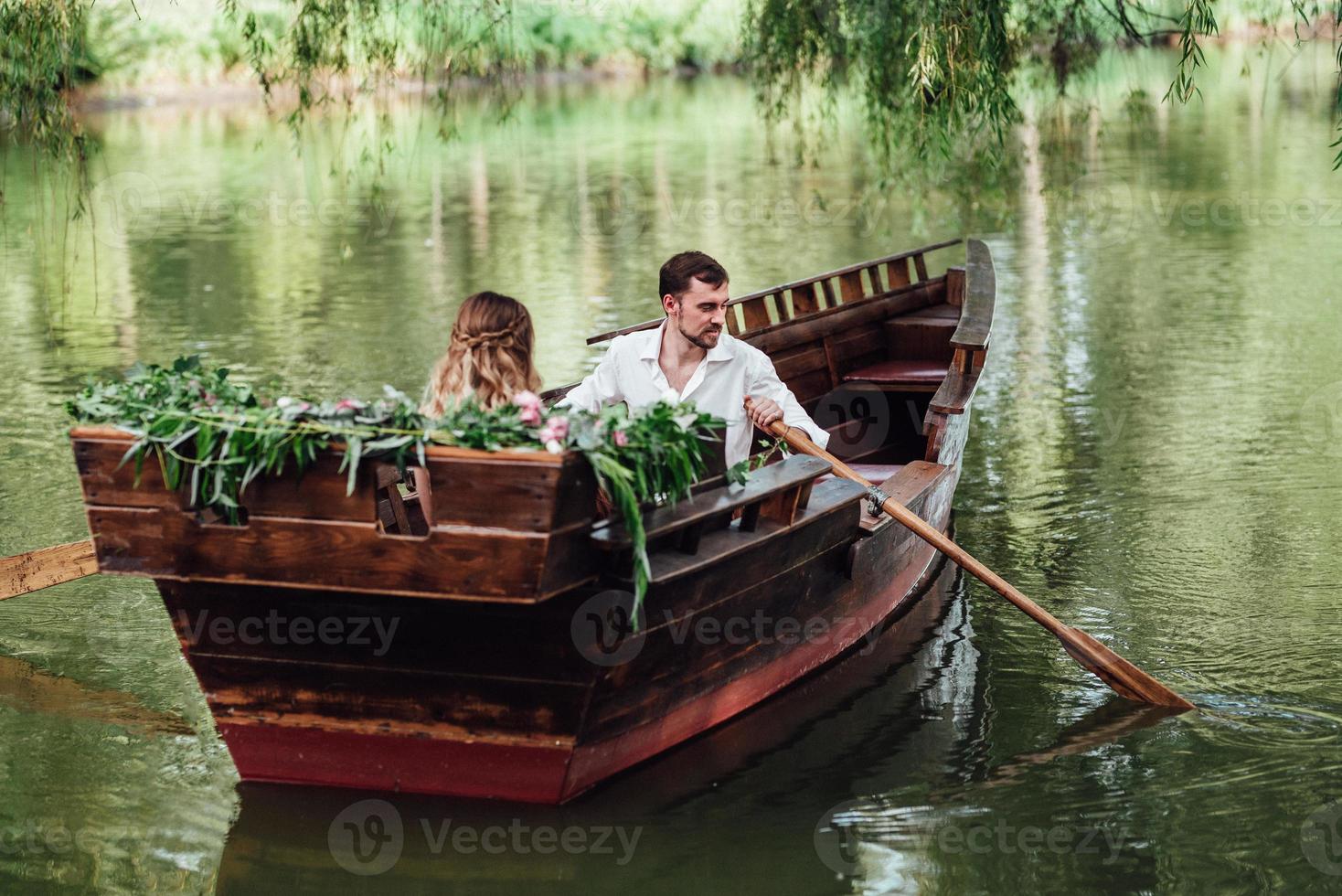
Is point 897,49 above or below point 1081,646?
above

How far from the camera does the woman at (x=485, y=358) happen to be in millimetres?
4703

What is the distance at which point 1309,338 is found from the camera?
38.0 ft

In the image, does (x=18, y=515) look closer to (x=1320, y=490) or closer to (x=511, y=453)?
(x=511, y=453)

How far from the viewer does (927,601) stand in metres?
6.86

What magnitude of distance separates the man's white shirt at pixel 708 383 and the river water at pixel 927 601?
104 centimetres

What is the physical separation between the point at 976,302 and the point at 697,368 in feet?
10.2

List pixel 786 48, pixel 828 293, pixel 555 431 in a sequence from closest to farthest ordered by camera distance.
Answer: pixel 555 431 → pixel 828 293 → pixel 786 48

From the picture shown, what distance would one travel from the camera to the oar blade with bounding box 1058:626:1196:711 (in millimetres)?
5574

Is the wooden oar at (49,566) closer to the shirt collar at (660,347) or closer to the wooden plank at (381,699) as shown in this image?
the wooden plank at (381,699)

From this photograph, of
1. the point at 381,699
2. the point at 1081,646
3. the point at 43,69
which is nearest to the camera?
the point at 381,699

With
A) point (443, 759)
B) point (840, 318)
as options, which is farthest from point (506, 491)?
point (840, 318)

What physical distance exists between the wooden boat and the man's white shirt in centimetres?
41

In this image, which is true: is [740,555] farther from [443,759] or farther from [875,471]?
[875,471]

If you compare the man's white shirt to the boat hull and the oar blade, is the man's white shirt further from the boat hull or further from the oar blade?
the oar blade
